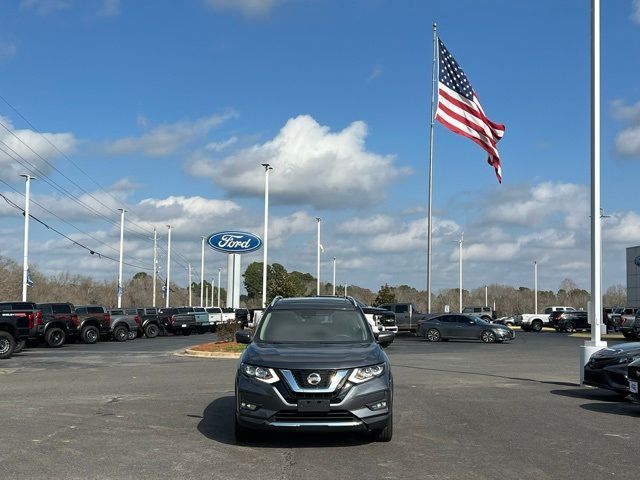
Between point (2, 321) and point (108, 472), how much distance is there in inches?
735

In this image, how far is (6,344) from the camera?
79.3ft

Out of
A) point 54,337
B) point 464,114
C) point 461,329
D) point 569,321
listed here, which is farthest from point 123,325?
point 569,321

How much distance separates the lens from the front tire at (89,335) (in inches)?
1382

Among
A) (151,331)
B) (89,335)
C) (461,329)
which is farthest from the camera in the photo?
(151,331)

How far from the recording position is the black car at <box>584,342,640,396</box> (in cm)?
1279

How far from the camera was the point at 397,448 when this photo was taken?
8555 mm

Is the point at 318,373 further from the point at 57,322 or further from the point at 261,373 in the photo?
the point at 57,322

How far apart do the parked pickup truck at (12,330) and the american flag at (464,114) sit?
16.2 m

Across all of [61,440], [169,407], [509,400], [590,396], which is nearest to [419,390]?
[509,400]

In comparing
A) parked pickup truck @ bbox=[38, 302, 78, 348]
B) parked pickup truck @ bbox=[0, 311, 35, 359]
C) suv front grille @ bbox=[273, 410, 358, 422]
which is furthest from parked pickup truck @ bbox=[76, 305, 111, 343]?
suv front grille @ bbox=[273, 410, 358, 422]

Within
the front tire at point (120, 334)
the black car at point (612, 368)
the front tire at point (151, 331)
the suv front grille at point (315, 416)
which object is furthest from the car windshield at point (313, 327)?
the front tire at point (151, 331)

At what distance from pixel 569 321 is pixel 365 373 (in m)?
47.3

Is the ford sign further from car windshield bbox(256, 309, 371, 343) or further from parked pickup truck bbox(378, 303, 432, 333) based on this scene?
car windshield bbox(256, 309, 371, 343)

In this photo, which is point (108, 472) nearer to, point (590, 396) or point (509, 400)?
point (509, 400)
